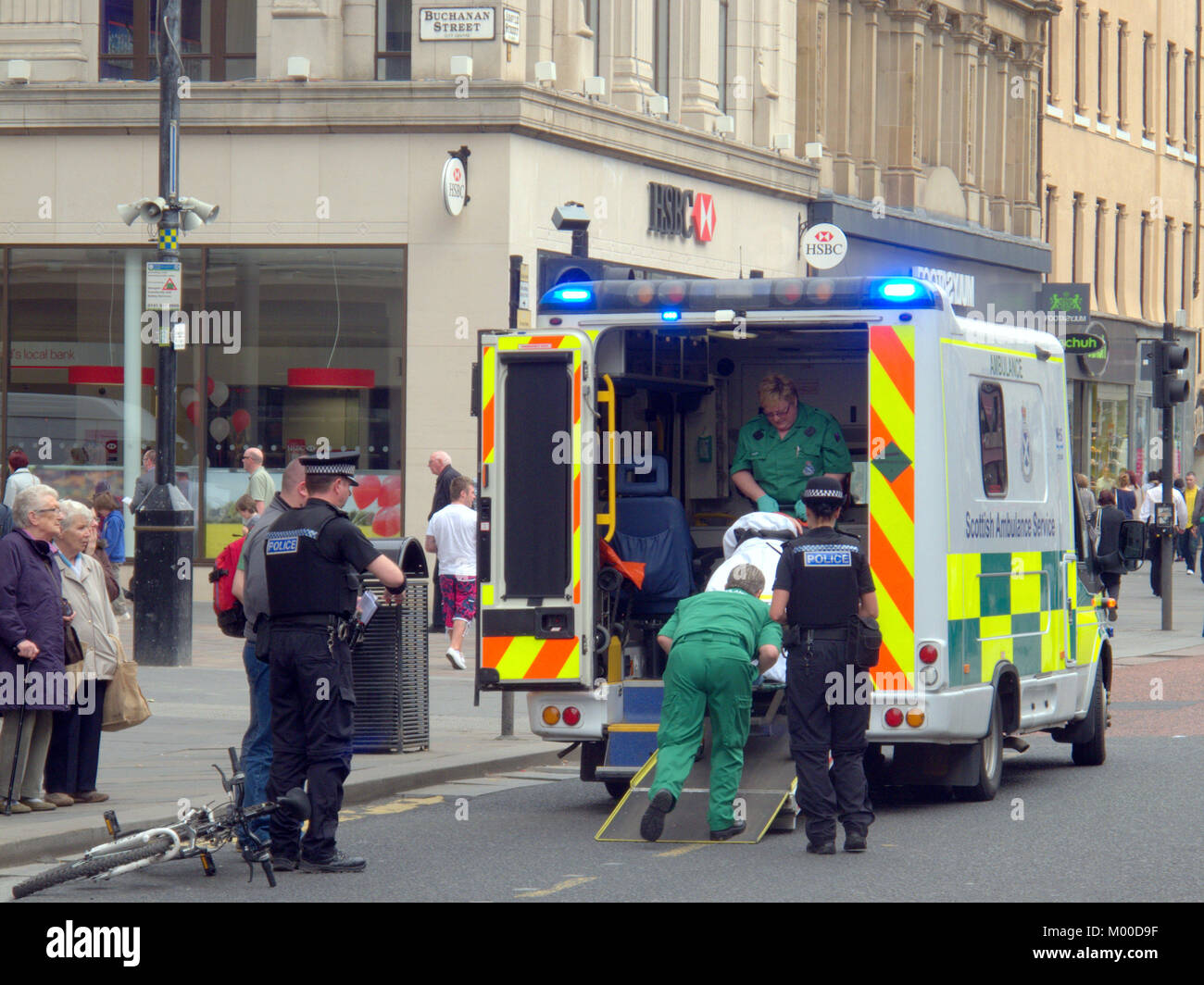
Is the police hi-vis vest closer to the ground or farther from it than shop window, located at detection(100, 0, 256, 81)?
closer to the ground

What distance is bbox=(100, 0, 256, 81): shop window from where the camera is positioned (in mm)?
24672

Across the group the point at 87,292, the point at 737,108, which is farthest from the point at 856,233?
the point at 87,292

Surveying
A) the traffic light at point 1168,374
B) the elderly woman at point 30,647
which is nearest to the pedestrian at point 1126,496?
the traffic light at point 1168,374

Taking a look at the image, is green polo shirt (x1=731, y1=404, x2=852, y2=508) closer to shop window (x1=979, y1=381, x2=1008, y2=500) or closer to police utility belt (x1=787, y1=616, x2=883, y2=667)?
shop window (x1=979, y1=381, x2=1008, y2=500)

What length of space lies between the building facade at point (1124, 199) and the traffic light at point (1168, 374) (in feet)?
62.4

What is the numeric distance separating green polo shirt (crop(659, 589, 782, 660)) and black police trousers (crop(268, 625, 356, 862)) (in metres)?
1.81

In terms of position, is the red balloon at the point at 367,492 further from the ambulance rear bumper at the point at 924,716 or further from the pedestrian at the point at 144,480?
the ambulance rear bumper at the point at 924,716

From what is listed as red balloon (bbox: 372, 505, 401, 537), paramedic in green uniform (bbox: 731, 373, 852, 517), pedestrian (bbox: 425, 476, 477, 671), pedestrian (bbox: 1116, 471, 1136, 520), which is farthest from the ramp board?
pedestrian (bbox: 1116, 471, 1136, 520)

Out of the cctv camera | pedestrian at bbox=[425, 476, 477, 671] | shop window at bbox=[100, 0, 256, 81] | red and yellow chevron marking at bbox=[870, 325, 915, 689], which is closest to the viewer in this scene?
red and yellow chevron marking at bbox=[870, 325, 915, 689]

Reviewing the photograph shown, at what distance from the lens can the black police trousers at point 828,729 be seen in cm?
984

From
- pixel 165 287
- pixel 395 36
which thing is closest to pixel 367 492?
pixel 395 36

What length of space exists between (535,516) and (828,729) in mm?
2066

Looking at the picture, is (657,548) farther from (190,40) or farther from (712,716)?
(190,40)

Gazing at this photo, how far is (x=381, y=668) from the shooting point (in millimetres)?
13117
